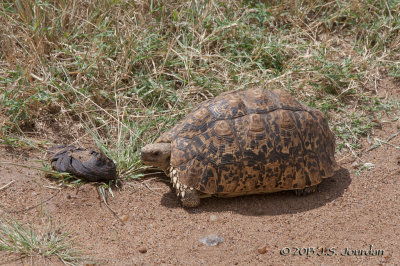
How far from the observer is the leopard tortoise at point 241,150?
3.99 metres

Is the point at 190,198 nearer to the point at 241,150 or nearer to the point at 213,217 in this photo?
the point at 213,217

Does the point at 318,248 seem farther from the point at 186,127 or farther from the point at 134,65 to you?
the point at 134,65

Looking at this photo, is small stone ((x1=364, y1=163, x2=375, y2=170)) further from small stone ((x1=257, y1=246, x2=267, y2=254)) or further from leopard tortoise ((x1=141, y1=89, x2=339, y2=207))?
small stone ((x1=257, y1=246, x2=267, y2=254))

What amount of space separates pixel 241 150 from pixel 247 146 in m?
0.06

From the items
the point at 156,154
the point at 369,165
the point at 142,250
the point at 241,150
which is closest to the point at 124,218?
the point at 142,250

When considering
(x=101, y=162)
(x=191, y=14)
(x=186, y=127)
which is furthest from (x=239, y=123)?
(x=191, y=14)

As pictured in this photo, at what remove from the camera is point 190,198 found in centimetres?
399

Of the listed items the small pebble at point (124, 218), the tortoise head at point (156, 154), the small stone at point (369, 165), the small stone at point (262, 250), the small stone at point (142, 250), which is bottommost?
the small pebble at point (124, 218)

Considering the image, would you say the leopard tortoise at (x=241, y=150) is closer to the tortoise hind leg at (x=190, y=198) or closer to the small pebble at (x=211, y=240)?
the tortoise hind leg at (x=190, y=198)

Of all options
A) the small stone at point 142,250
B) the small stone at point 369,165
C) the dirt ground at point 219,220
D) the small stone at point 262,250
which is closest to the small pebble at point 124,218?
the dirt ground at point 219,220

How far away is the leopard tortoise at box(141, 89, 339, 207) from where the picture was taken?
3986 millimetres

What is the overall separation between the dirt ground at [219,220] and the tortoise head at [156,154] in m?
0.28

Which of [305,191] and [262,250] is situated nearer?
[262,250]

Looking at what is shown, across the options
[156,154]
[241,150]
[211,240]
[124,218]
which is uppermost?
[241,150]
